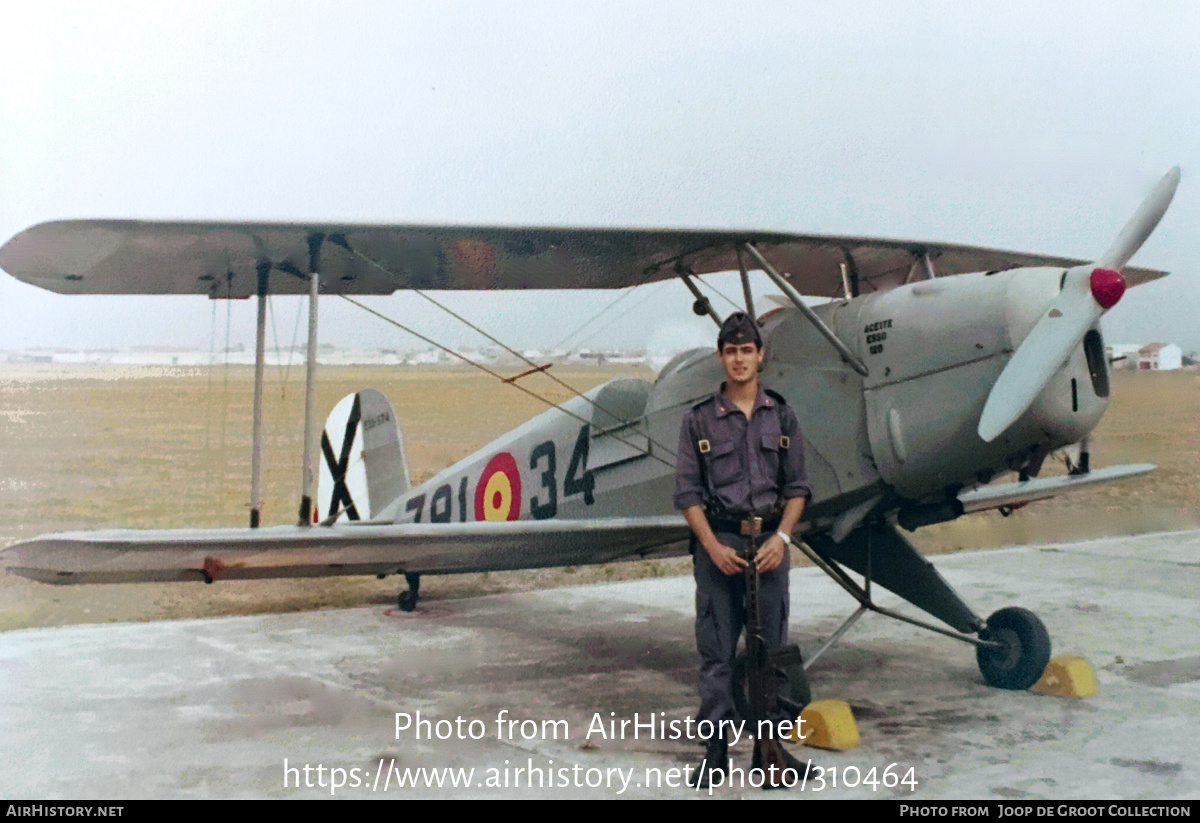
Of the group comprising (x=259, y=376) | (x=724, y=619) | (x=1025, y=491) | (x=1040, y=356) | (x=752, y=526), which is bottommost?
(x=724, y=619)

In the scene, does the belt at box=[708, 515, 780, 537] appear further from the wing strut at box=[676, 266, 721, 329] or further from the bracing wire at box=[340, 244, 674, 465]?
the bracing wire at box=[340, 244, 674, 465]

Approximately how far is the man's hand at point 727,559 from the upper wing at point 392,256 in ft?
5.60

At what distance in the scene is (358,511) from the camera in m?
7.68

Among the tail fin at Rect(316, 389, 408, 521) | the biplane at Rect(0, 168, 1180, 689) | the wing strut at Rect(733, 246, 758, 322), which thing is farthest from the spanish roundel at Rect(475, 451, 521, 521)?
the wing strut at Rect(733, 246, 758, 322)

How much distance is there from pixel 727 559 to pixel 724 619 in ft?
0.82

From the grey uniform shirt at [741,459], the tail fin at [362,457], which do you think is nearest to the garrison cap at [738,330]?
the grey uniform shirt at [741,459]

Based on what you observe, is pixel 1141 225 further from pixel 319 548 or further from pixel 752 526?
pixel 319 548

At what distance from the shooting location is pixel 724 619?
135 inches

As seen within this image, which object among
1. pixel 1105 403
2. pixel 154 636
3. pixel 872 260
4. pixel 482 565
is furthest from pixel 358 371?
pixel 1105 403

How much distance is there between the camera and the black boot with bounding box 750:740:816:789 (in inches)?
135

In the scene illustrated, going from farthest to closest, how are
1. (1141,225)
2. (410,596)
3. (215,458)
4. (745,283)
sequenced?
(215,458)
(410,596)
(745,283)
(1141,225)

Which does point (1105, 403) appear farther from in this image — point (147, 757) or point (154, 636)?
point (154, 636)

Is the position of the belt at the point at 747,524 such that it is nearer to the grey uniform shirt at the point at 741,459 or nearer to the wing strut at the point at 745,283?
the grey uniform shirt at the point at 741,459

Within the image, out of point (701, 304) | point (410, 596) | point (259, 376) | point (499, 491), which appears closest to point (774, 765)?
point (701, 304)
